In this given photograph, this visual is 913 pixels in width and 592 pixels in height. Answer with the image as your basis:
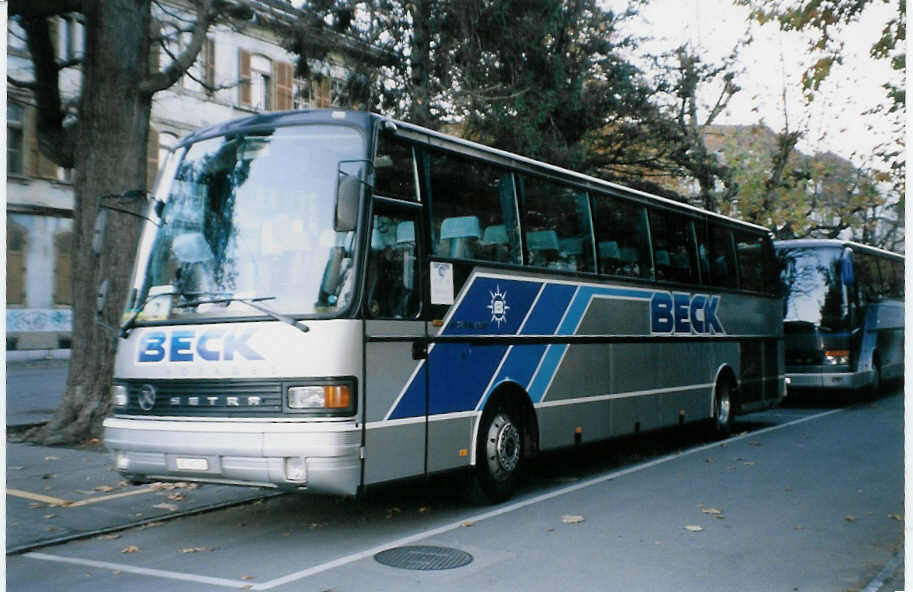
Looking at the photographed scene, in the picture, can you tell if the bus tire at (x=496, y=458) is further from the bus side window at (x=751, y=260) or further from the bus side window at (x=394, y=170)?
the bus side window at (x=751, y=260)

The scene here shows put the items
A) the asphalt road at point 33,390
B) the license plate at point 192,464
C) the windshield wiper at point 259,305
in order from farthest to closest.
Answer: the asphalt road at point 33,390 < the license plate at point 192,464 < the windshield wiper at point 259,305

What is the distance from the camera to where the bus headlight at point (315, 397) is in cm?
715

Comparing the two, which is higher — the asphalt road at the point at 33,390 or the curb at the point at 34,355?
the curb at the point at 34,355

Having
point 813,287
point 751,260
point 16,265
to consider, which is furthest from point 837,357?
point 16,265

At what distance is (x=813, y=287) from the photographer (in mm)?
19875

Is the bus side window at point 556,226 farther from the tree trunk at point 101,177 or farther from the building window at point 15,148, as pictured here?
the building window at point 15,148

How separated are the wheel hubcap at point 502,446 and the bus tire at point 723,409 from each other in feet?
18.4

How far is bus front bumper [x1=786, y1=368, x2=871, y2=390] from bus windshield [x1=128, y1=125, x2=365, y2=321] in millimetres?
14175

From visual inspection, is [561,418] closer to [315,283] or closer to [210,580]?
[315,283]

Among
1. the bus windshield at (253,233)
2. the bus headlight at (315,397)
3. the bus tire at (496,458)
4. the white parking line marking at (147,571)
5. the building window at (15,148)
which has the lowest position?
the white parking line marking at (147,571)

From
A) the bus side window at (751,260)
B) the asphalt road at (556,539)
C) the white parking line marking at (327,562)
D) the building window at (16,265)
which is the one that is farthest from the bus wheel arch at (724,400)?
the building window at (16,265)

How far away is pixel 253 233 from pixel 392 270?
1106 mm

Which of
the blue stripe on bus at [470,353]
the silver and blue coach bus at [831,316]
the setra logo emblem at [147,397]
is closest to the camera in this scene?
the setra logo emblem at [147,397]

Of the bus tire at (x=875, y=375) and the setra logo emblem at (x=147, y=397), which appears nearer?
the setra logo emblem at (x=147, y=397)
